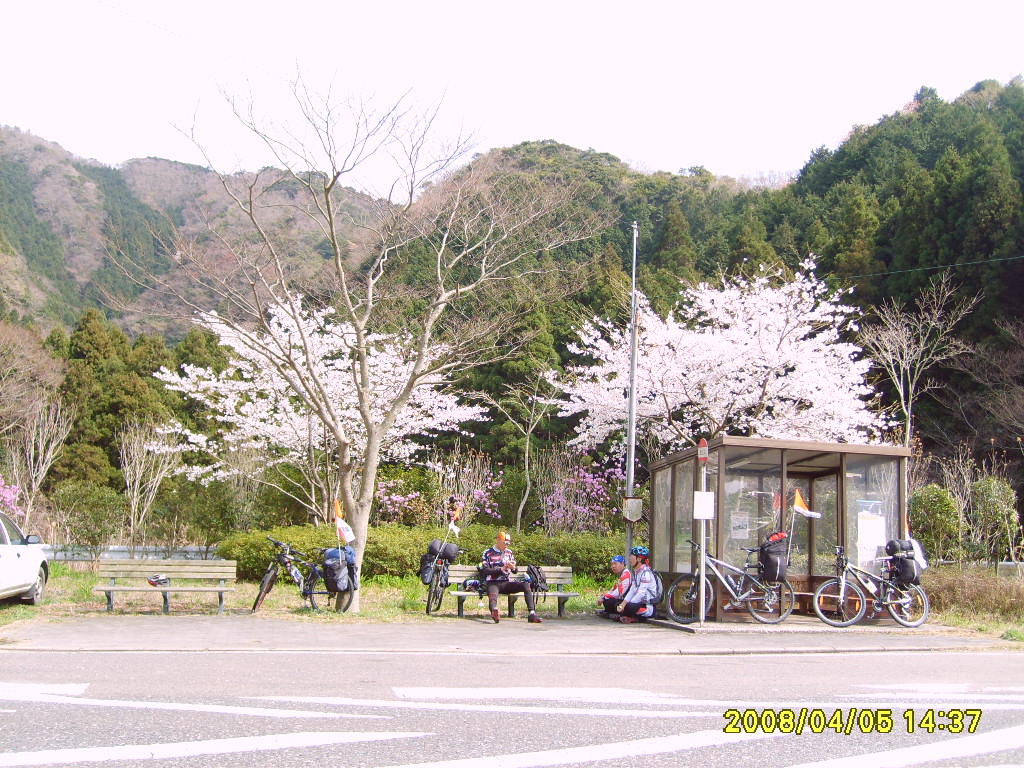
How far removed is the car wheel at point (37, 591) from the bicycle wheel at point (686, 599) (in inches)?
381

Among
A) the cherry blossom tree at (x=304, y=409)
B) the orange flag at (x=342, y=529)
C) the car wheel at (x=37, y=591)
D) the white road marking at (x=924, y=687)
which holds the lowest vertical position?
the car wheel at (x=37, y=591)

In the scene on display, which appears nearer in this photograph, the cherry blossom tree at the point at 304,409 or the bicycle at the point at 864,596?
the bicycle at the point at 864,596

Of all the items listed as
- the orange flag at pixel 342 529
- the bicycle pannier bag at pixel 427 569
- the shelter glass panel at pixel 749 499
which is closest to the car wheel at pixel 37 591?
the orange flag at pixel 342 529

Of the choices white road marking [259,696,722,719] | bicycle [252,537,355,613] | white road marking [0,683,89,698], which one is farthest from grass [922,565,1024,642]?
white road marking [0,683,89,698]

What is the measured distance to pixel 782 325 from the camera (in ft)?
80.4

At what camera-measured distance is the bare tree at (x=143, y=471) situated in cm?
2570

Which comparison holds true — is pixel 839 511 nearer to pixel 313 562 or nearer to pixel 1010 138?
pixel 313 562

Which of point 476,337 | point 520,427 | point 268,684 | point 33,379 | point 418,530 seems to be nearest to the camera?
point 268,684

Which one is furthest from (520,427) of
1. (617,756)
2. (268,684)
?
(617,756)

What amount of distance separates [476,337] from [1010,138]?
101ft

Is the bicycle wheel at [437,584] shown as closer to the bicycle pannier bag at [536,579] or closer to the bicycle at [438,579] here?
the bicycle at [438,579]

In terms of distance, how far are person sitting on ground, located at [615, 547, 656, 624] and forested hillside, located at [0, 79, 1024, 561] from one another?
4.72 meters

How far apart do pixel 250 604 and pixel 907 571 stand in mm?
10345

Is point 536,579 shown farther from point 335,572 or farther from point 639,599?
point 335,572
